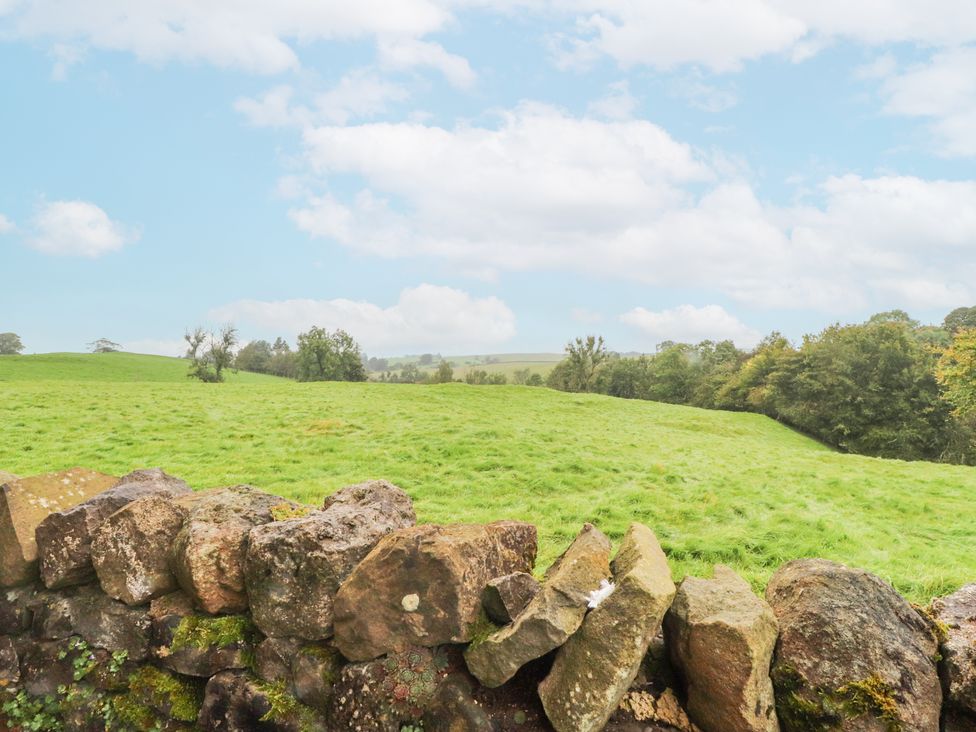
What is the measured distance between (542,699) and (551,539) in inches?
238

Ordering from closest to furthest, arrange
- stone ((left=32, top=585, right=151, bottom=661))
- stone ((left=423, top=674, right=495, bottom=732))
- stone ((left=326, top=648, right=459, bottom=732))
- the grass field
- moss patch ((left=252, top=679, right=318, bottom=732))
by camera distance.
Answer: stone ((left=423, top=674, right=495, bottom=732))
stone ((left=326, top=648, right=459, bottom=732))
moss patch ((left=252, top=679, right=318, bottom=732))
stone ((left=32, top=585, right=151, bottom=661))
the grass field

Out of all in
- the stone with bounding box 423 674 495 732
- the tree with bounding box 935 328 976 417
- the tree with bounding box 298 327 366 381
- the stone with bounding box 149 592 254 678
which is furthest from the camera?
the tree with bounding box 298 327 366 381

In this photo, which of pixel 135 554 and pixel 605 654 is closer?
pixel 605 654

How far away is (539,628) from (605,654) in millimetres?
463

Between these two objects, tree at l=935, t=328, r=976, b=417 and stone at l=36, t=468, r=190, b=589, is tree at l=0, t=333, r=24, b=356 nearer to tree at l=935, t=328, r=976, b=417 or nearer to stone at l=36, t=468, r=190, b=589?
stone at l=36, t=468, r=190, b=589

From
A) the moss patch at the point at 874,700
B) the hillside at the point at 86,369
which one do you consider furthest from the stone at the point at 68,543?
the hillside at the point at 86,369

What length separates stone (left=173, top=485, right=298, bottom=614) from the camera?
4.57 meters

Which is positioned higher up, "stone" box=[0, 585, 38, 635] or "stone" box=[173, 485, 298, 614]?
"stone" box=[173, 485, 298, 614]

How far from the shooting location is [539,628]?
367 centimetres

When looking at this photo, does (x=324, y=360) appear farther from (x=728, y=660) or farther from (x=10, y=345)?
(x=10, y=345)

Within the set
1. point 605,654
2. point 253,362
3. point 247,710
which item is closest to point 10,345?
point 253,362

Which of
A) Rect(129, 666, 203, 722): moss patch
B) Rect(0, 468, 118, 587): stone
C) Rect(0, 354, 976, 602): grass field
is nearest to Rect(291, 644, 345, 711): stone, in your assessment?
Rect(129, 666, 203, 722): moss patch

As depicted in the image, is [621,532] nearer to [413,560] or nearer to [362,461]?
[413,560]

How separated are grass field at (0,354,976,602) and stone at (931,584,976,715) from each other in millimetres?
3901
